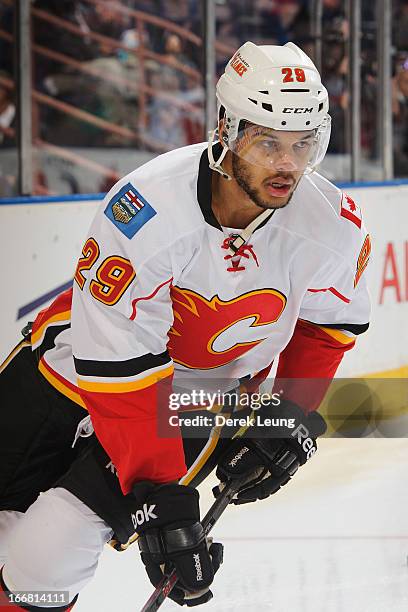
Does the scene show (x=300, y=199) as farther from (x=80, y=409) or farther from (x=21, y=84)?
(x=21, y=84)

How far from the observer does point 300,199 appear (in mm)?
2008

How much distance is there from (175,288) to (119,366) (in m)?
0.19

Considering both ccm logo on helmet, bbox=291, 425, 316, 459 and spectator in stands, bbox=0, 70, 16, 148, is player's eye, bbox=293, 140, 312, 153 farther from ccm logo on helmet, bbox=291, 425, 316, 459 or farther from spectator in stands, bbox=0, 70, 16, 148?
spectator in stands, bbox=0, 70, 16, 148

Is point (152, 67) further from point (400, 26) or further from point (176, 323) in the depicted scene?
point (176, 323)

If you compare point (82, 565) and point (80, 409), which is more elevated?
point (80, 409)

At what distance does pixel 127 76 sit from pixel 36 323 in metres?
2.38

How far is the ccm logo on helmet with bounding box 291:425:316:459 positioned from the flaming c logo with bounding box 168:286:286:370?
203 millimetres

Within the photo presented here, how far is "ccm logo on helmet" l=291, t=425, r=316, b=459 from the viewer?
221cm

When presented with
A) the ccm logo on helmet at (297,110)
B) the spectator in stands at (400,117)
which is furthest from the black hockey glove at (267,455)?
the spectator in stands at (400,117)

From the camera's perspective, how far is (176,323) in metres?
2.06

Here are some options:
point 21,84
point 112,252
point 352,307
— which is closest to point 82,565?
point 112,252

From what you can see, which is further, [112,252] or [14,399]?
[14,399]

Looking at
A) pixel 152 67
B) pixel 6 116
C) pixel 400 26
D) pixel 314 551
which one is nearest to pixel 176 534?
pixel 314 551

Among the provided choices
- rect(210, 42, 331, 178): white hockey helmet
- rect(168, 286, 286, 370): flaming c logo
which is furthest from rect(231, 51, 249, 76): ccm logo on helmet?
rect(168, 286, 286, 370): flaming c logo
